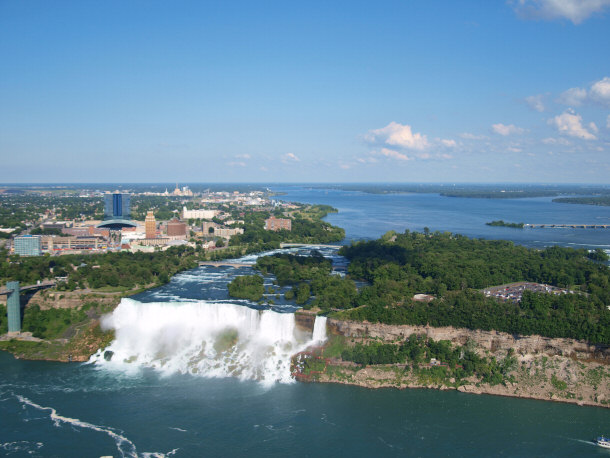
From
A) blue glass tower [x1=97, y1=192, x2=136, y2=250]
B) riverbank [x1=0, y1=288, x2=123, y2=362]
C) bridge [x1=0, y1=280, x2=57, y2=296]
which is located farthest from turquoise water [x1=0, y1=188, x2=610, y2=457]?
blue glass tower [x1=97, y1=192, x2=136, y2=250]

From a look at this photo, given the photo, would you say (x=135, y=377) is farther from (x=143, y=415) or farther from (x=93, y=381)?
(x=143, y=415)

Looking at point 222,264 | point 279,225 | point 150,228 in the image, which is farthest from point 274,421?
point 279,225

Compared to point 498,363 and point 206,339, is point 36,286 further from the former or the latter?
point 498,363

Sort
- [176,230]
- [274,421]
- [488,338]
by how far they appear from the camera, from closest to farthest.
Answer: [274,421] < [488,338] < [176,230]

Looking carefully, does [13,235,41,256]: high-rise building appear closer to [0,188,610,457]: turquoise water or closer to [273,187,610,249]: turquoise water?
[0,188,610,457]: turquoise water

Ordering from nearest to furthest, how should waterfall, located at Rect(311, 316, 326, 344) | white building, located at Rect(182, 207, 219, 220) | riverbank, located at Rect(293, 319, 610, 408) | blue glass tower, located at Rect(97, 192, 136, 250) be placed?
riverbank, located at Rect(293, 319, 610, 408) < waterfall, located at Rect(311, 316, 326, 344) < blue glass tower, located at Rect(97, 192, 136, 250) < white building, located at Rect(182, 207, 219, 220)

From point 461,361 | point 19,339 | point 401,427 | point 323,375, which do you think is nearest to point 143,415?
point 323,375

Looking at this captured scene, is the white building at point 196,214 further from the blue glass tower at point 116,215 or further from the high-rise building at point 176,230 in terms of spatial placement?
the high-rise building at point 176,230
